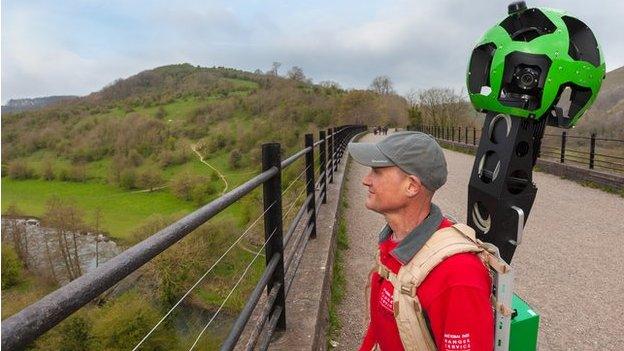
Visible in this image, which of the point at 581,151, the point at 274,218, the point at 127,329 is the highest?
the point at 274,218

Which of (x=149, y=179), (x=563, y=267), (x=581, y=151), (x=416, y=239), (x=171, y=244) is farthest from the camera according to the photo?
(x=149, y=179)

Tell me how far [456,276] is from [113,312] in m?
18.6

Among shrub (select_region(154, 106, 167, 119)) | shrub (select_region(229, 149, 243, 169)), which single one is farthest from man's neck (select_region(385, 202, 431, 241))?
shrub (select_region(154, 106, 167, 119))

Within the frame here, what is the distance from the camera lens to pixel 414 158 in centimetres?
161

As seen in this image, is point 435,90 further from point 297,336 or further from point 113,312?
point 297,336

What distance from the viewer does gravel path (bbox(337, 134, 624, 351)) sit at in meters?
3.90

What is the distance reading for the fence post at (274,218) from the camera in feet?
9.23

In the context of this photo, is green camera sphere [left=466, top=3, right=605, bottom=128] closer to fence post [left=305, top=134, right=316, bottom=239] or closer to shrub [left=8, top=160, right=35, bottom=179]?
fence post [left=305, top=134, right=316, bottom=239]

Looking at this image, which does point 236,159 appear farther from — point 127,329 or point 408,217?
point 408,217

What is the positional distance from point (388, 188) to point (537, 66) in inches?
50.7

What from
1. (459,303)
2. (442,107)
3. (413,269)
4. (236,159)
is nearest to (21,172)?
(236,159)

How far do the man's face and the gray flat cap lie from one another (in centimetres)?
4

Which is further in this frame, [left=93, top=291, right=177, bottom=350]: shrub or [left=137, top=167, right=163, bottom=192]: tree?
[left=137, top=167, right=163, bottom=192]: tree

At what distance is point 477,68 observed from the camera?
8.68ft
